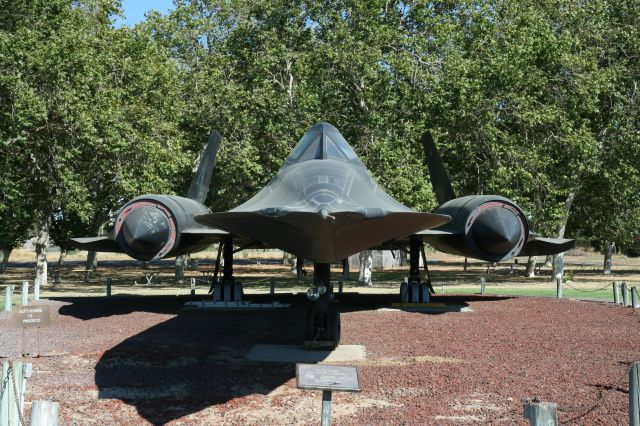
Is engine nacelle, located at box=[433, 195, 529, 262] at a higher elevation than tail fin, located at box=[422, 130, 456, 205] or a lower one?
lower

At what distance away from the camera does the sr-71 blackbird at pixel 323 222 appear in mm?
7031

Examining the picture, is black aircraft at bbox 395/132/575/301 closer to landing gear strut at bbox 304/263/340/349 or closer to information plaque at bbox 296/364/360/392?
landing gear strut at bbox 304/263/340/349

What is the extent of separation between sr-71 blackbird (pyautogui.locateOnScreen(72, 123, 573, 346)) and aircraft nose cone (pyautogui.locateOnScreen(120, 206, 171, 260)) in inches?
0.7

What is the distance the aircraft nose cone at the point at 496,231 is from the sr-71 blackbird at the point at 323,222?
17mm

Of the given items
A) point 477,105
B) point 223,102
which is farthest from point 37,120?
point 477,105

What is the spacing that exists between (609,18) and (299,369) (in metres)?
30.4

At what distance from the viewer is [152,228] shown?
1193cm

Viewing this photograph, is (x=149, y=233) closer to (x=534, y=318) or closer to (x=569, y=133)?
(x=534, y=318)

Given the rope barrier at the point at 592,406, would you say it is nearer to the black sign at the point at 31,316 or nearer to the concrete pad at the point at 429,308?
the black sign at the point at 31,316

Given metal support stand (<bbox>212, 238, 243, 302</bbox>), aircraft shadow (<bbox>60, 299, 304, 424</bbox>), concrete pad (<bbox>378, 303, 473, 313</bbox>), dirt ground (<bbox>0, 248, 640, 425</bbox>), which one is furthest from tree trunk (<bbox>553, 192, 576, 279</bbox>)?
aircraft shadow (<bbox>60, 299, 304, 424</bbox>)

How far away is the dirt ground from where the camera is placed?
264 inches

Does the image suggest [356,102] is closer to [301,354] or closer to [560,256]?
[560,256]

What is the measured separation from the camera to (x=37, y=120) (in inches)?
895

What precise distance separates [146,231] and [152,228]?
0.15 metres
